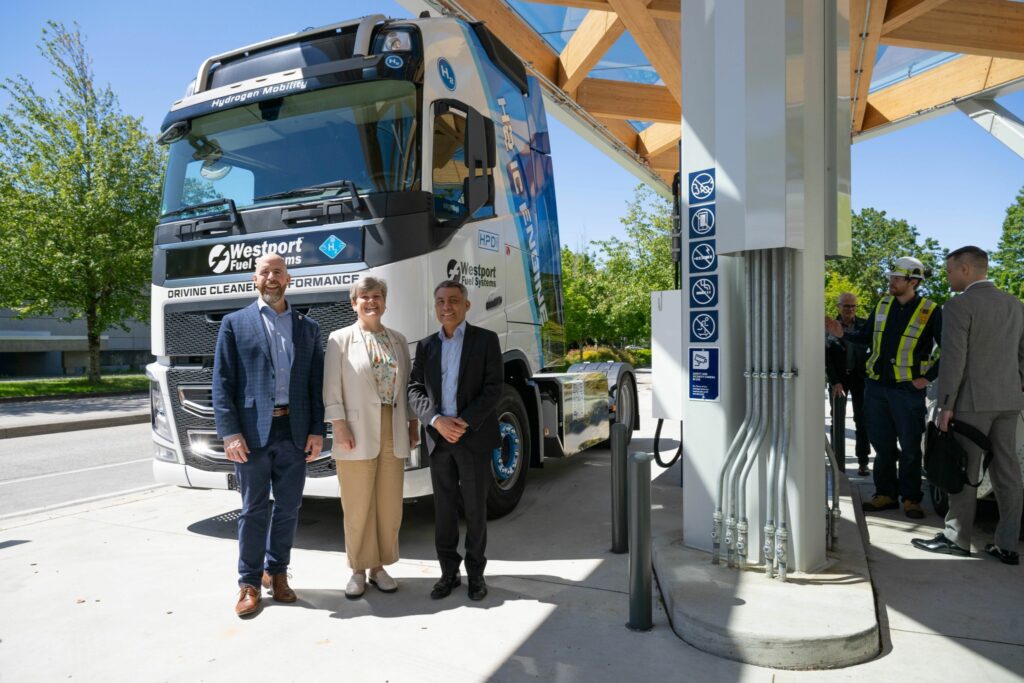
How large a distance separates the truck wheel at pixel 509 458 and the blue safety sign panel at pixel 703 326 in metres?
1.68

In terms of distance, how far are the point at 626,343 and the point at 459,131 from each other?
36231mm

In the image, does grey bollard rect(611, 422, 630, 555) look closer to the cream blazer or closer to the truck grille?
the cream blazer

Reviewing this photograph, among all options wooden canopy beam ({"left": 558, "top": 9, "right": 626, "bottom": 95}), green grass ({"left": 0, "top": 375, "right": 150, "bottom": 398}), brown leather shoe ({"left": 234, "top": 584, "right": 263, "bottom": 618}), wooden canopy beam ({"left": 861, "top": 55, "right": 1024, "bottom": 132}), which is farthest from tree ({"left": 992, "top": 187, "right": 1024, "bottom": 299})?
brown leather shoe ({"left": 234, "top": 584, "right": 263, "bottom": 618})

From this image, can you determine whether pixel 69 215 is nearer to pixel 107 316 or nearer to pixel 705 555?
→ pixel 107 316

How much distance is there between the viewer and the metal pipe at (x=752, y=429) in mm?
4074

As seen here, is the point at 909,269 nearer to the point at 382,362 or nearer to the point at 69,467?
the point at 382,362

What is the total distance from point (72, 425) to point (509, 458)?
1107 cm

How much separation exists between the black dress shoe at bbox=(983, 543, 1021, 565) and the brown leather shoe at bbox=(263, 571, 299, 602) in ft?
14.6

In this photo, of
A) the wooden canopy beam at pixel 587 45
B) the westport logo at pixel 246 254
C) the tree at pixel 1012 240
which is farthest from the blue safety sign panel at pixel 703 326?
the tree at pixel 1012 240

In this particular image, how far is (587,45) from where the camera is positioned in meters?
8.05

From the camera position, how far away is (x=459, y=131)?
4.93 metres

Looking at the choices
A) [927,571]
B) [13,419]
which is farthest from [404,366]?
[13,419]

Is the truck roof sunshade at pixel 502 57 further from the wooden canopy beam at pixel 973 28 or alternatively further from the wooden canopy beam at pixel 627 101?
the wooden canopy beam at pixel 973 28

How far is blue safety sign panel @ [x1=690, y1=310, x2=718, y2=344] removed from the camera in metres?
4.36
